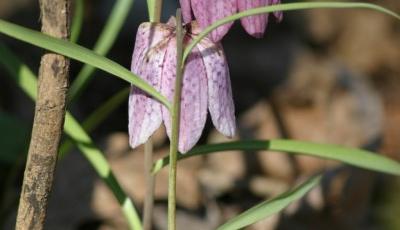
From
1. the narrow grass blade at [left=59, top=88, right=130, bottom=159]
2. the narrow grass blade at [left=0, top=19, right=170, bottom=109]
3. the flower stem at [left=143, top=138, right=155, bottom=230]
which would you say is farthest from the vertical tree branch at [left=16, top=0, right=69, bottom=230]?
the narrow grass blade at [left=59, top=88, right=130, bottom=159]

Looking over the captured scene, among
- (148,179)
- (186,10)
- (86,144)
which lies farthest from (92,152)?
(186,10)

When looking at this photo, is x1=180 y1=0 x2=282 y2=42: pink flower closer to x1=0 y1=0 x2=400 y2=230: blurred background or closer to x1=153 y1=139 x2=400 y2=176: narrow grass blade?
x1=153 y1=139 x2=400 y2=176: narrow grass blade

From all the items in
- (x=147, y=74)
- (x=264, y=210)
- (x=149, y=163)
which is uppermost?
(x=147, y=74)

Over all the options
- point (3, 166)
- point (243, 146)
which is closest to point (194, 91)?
point (243, 146)

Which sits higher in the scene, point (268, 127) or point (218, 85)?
point (218, 85)

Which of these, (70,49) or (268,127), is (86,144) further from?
(268,127)
